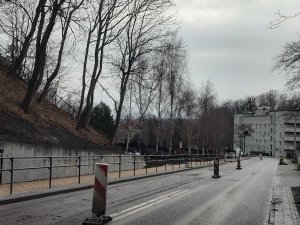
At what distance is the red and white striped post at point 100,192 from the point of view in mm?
10680

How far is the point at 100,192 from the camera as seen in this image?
1079cm

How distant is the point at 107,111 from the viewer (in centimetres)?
7444

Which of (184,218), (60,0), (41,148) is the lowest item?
(184,218)

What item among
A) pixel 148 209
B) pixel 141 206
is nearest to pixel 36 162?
pixel 141 206

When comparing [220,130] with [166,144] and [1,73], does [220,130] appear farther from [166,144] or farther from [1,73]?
[1,73]

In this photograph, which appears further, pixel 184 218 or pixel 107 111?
pixel 107 111

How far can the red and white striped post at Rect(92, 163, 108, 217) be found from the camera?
35.0 ft

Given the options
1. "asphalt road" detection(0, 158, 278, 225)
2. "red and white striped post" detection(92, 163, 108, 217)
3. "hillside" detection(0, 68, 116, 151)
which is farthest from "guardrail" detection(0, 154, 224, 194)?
"red and white striped post" detection(92, 163, 108, 217)

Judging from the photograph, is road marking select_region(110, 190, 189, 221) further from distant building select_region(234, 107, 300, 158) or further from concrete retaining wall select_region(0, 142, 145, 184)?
distant building select_region(234, 107, 300, 158)

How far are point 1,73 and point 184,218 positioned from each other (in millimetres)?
26015

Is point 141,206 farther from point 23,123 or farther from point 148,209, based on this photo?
point 23,123

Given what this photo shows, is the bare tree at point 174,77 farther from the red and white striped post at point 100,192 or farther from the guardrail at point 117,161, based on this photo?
the red and white striped post at point 100,192

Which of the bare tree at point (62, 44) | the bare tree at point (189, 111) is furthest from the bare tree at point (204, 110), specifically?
the bare tree at point (62, 44)

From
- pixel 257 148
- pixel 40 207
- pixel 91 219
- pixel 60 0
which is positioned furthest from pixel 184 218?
pixel 257 148
